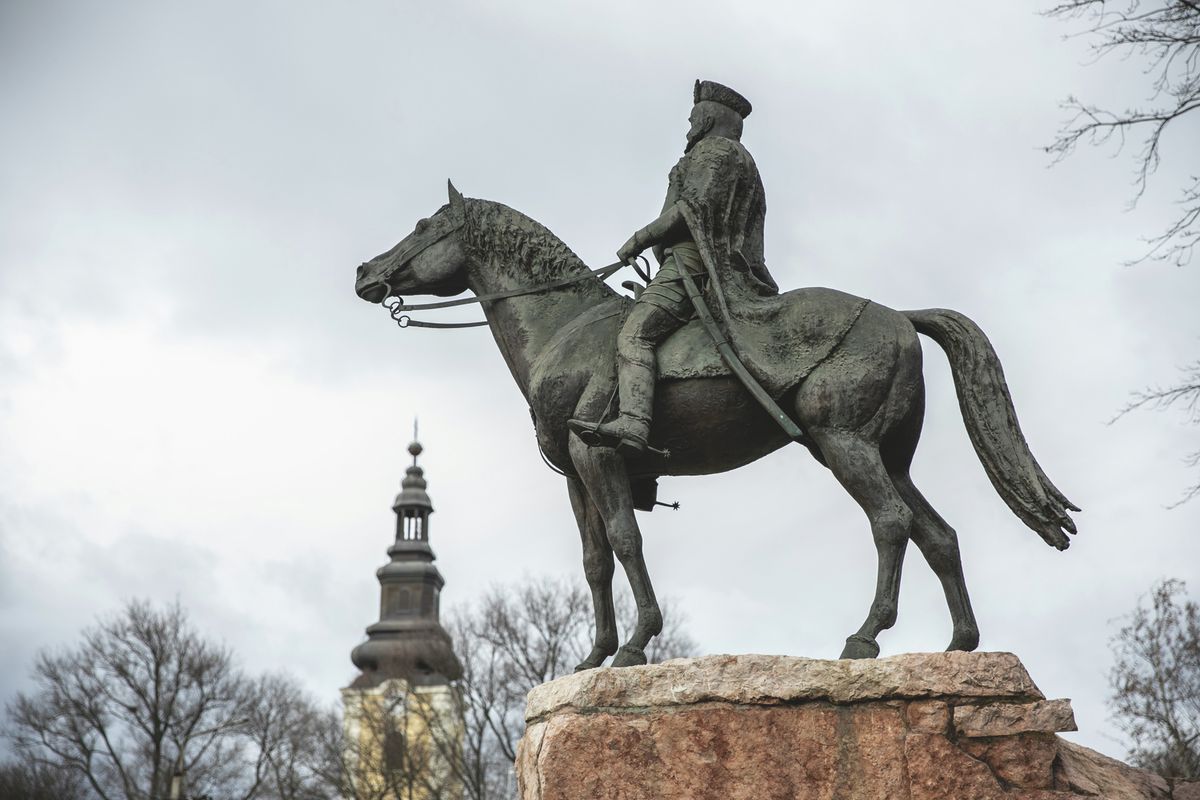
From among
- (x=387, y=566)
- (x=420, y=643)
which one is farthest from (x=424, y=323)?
(x=387, y=566)

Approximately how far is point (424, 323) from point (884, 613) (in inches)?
120

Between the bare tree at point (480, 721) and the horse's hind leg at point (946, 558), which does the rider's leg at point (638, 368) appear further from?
the bare tree at point (480, 721)

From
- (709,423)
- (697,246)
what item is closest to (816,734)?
(709,423)

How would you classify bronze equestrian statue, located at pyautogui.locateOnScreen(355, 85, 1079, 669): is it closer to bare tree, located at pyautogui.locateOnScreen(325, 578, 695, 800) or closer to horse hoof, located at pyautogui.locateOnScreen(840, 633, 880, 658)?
horse hoof, located at pyautogui.locateOnScreen(840, 633, 880, 658)

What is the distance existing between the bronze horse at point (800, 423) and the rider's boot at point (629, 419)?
16 cm

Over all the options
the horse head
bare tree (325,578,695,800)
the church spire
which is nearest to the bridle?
the horse head

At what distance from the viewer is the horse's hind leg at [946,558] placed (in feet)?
22.2

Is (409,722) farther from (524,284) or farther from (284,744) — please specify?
(524,284)

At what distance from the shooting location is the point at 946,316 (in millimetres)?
7141

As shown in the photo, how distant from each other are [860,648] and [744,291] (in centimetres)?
190

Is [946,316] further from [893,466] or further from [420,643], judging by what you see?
[420,643]

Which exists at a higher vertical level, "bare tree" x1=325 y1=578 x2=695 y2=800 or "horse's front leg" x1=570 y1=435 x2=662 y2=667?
"bare tree" x1=325 y1=578 x2=695 y2=800

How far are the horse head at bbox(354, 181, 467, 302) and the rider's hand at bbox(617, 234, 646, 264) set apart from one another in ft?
2.97

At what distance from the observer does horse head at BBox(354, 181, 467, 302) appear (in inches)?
315
